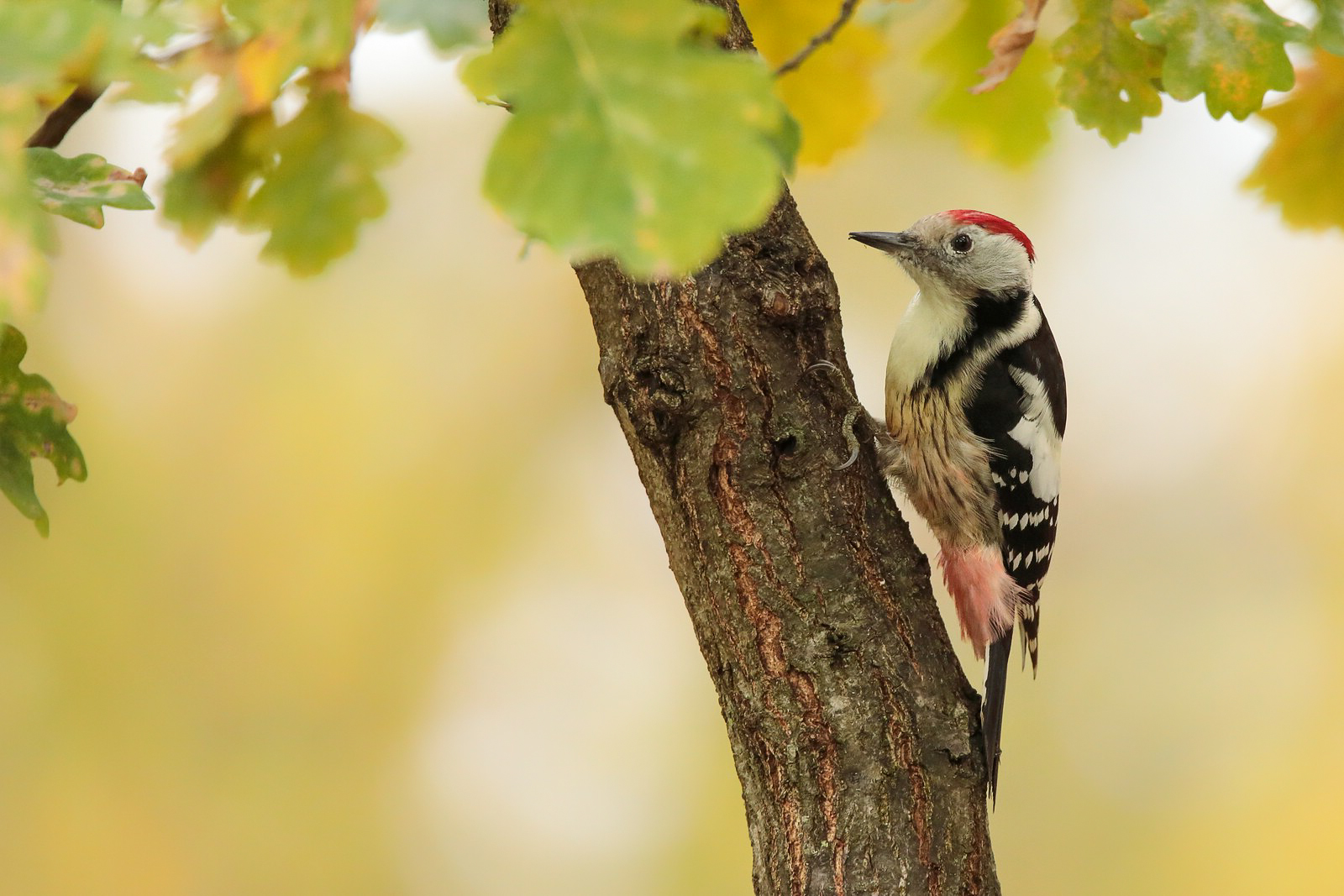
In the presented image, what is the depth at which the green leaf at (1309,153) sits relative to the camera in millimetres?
1705

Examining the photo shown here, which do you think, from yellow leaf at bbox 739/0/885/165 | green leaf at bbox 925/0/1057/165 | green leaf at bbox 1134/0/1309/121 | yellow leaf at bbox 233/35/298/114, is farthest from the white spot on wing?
yellow leaf at bbox 233/35/298/114

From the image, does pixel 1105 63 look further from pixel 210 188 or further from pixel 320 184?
pixel 210 188

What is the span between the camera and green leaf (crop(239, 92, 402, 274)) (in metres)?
1.31

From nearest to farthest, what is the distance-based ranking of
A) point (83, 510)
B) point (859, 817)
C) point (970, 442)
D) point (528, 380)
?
1. point (859, 817)
2. point (970, 442)
3. point (83, 510)
4. point (528, 380)

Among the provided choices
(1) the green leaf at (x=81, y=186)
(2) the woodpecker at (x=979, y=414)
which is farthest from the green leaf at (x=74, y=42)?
(2) the woodpecker at (x=979, y=414)

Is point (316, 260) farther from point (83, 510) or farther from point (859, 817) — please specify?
point (83, 510)

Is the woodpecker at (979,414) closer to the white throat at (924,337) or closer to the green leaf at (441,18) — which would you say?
the white throat at (924,337)

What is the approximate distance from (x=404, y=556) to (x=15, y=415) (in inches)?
136

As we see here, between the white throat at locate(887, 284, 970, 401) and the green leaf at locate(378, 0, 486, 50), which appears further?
the white throat at locate(887, 284, 970, 401)

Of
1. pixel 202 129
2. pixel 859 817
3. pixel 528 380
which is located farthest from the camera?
pixel 528 380

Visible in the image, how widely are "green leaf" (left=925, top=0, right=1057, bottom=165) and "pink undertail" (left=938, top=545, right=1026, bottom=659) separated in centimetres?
75

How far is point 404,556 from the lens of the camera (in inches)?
180

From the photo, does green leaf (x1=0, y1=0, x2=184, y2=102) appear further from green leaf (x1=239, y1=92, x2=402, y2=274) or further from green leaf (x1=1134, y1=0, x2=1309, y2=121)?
green leaf (x1=1134, y1=0, x2=1309, y2=121)

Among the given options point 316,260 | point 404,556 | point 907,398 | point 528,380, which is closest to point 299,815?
point 404,556
